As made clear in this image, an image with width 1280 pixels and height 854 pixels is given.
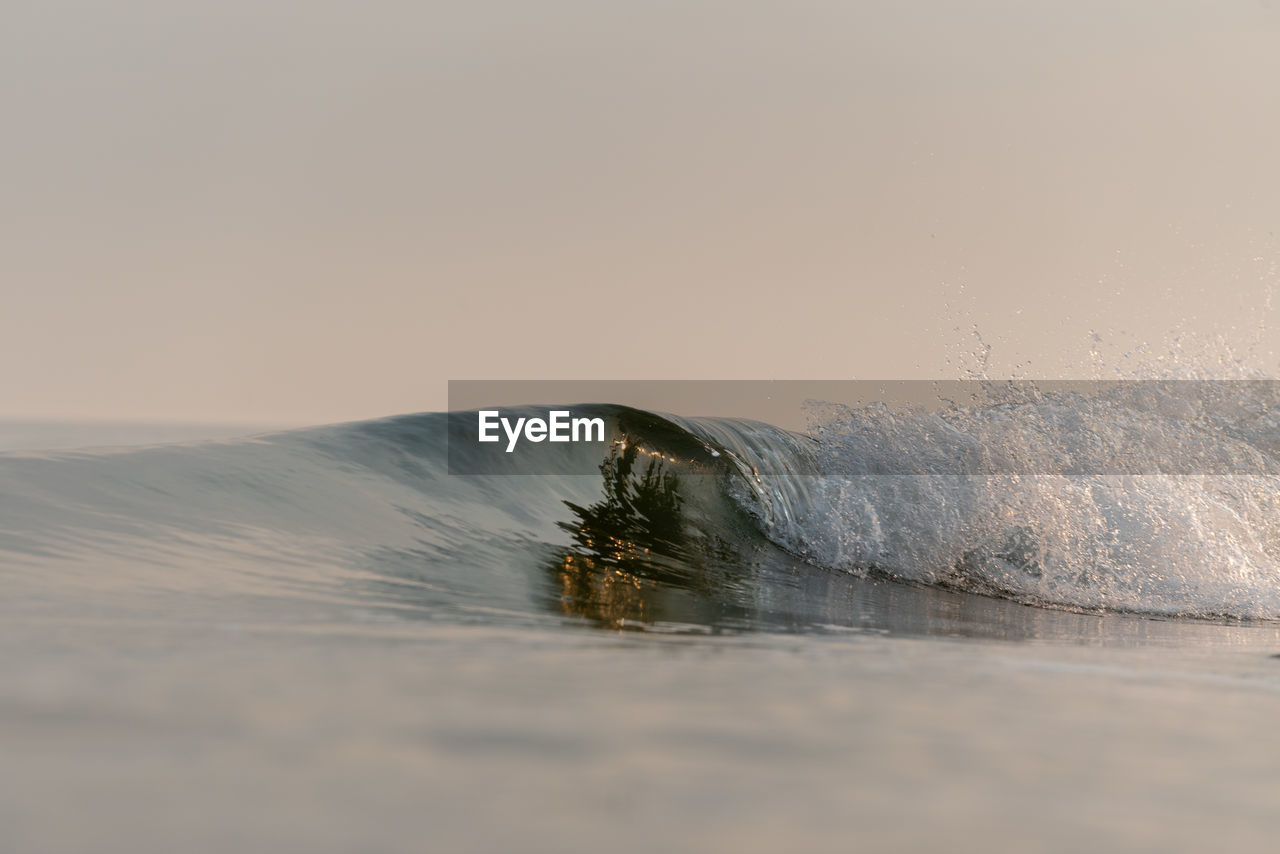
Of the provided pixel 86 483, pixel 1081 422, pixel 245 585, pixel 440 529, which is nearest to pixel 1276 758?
pixel 245 585

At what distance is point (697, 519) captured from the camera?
5.04 meters

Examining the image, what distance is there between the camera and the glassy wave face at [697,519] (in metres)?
2.84

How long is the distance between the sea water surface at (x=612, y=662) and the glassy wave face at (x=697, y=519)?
0.08 feet

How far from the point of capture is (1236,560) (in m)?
4.32

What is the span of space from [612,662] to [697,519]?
3160 millimetres

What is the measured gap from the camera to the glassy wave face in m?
2.84

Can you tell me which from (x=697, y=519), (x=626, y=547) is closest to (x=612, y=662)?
(x=626, y=547)

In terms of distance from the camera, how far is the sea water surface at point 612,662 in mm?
1145

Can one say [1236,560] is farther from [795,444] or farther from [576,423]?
[576,423]

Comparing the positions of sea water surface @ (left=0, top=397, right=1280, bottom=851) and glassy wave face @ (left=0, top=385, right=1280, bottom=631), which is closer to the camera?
sea water surface @ (left=0, top=397, right=1280, bottom=851)

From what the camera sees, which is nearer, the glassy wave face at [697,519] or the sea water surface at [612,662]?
the sea water surface at [612,662]

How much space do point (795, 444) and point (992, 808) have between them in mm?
5538

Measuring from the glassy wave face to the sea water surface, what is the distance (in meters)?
0.02

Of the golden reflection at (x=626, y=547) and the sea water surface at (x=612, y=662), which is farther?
the golden reflection at (x=626, y=547)
